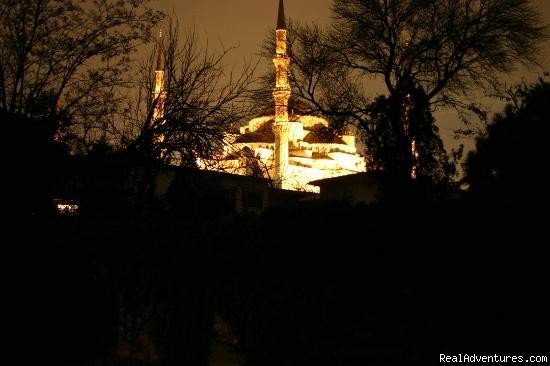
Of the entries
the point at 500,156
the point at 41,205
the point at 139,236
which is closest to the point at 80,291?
the point at 139,236

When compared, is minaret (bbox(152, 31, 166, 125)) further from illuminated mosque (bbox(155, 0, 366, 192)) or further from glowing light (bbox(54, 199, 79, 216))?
illuminated mosque (bbox(155, 0, 366, 192))

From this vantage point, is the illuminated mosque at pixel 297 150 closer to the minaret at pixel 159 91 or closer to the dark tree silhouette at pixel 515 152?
the dark tree silhouette at pixel 515 152

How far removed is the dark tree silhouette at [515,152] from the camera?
12844mm

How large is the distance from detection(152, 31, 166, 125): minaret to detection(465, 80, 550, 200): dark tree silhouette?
19.7 ft

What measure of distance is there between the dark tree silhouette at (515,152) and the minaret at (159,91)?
6011 millimetres

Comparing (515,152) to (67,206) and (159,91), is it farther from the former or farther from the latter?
(67,206)

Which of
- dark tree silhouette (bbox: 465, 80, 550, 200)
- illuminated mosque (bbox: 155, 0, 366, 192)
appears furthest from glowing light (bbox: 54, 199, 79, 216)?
illuminated mosque (bbox: 155, 0, 366, 192)

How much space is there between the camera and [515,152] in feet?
44.7

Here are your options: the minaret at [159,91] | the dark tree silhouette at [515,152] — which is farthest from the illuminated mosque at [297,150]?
the minaret at [159,91]

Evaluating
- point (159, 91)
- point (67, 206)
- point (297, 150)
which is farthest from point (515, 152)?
point (297, 150)

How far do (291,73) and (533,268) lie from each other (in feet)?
60.9

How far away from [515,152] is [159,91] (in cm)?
731

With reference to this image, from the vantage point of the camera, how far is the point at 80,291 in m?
8.95

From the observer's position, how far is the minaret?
11.8 metres
